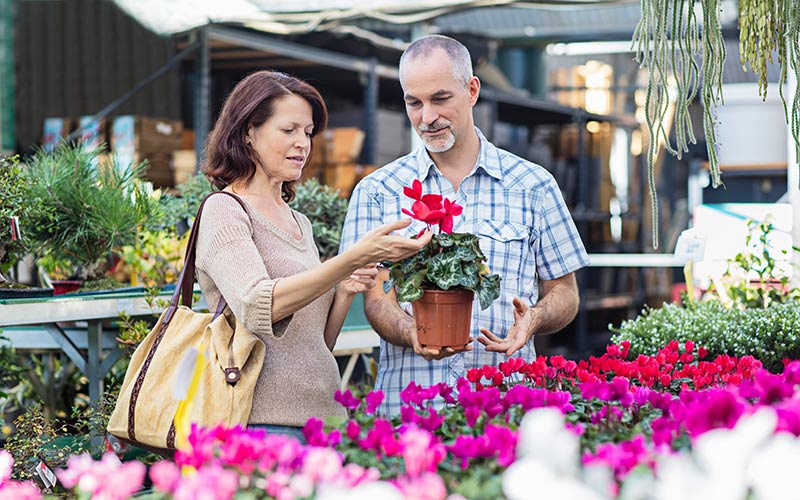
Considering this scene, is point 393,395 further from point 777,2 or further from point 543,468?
point 543,468

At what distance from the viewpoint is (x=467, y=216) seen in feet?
8.28

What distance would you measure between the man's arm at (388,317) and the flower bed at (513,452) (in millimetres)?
296

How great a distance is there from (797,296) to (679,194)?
663 centimetres

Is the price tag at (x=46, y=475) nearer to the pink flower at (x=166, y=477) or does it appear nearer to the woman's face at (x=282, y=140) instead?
the woman's face at (x=282, y=140)

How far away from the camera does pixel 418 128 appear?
246cm

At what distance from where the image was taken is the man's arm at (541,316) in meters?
2.30

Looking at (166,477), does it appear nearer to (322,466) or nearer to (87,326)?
Result: (322,466)

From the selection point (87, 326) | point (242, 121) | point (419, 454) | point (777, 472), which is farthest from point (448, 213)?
point (87, 326)

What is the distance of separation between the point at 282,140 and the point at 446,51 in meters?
0.46

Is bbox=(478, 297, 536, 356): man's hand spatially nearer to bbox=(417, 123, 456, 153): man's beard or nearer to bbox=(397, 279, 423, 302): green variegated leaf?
bbox=(397, 279, 423, 302): green variegated leaf

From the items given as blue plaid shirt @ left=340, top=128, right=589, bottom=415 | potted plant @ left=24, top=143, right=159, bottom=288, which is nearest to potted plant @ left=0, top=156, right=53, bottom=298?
potted plant @ left=24, top=143, right=159, bottom=288

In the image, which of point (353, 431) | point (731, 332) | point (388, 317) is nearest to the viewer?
point (353, 431)

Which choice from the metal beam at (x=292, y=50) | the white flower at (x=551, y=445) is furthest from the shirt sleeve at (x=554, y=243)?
the metal beam at (x=292, y=50)

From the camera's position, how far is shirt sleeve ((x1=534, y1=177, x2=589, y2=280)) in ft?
8.39
